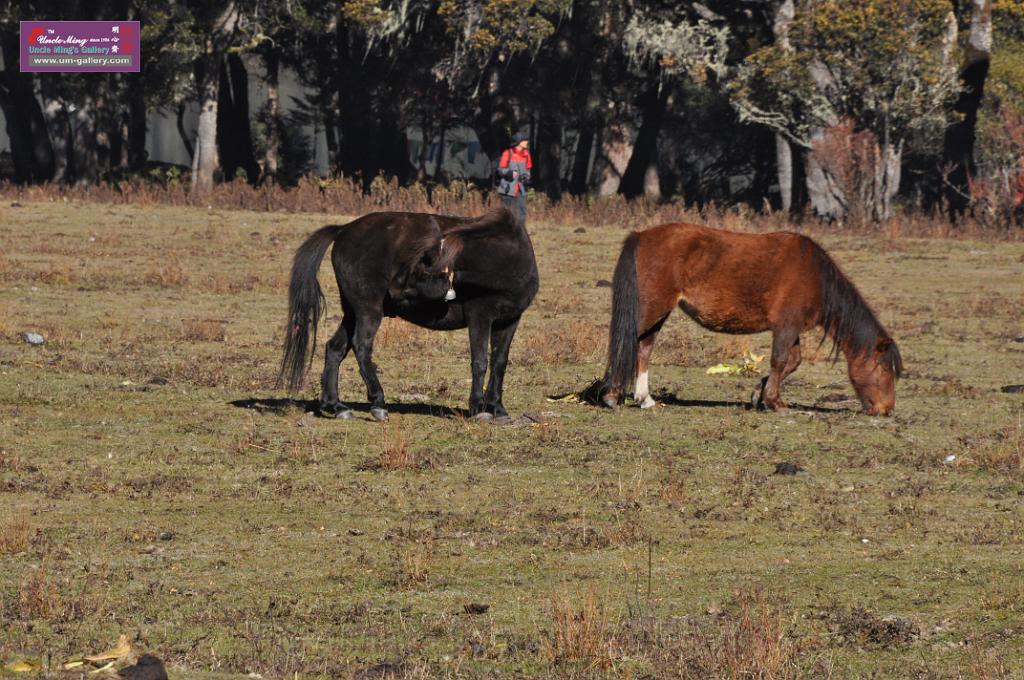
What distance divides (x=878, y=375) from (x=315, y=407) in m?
5.24

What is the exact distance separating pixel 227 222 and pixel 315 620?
2684 centimetres

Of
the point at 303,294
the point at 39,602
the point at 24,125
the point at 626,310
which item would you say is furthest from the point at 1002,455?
the point at 24,125

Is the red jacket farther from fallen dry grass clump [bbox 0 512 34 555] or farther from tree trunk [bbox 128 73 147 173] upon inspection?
tree trunk [bbox 128 73 147 173]

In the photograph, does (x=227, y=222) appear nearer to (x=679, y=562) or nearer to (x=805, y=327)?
(x=805, y=327)

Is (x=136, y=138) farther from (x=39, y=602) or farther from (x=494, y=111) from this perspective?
(x=39, y=602)

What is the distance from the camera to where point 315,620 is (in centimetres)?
909

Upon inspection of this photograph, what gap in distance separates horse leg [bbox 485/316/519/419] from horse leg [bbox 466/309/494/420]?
73 millimetres

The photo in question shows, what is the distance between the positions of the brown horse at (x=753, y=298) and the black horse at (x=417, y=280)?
153cm

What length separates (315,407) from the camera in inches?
622

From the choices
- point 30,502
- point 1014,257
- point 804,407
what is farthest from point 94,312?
point 1014,257

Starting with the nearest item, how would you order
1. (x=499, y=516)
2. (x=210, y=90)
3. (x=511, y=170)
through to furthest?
(x=499, y=516) < (x=511, y=170) < (x=210, y=90)

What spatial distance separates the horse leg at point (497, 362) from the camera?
604 inches

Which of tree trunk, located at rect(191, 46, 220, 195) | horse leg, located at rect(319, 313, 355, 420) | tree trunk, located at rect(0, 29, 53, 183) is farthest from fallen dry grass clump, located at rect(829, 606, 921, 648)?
tree trunk, located at rect(0, 29, 53, 183)

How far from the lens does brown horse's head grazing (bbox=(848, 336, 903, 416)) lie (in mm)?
16516
